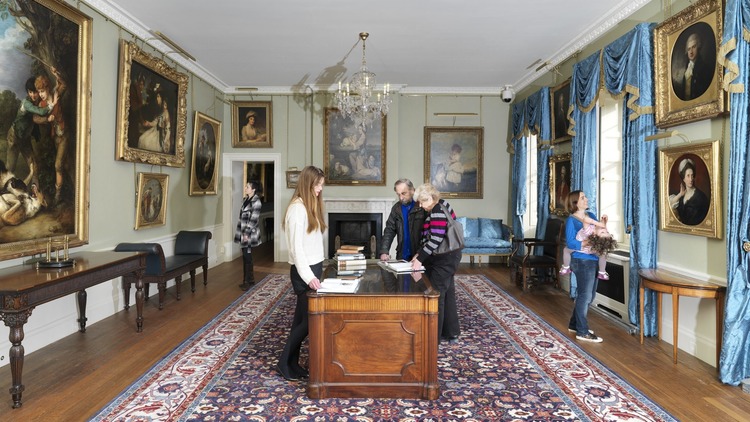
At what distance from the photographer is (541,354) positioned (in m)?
4.35

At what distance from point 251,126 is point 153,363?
6.90 m

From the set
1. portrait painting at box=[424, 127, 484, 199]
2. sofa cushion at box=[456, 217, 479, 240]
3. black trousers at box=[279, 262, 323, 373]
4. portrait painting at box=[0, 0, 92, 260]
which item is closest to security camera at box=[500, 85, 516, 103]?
portrait painting at box=[424, 127, 484, 199]

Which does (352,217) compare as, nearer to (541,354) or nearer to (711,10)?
(541,354)

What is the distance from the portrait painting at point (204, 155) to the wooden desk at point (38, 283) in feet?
12.1

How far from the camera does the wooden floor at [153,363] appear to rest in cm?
325

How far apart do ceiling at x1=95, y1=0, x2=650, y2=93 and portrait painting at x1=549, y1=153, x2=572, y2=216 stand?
5.55ft

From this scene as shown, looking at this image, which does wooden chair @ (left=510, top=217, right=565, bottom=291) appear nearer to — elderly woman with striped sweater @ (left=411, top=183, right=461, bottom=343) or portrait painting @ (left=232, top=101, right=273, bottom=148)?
elderly woman with striped sweater @ (left=411, top=183, right=461, bottom=343)

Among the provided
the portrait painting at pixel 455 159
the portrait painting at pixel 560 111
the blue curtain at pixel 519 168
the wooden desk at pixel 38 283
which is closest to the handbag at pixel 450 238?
the wooden desk at pixel 38 283

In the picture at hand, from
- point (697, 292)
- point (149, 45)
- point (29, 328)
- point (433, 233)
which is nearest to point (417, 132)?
point (149, 45)

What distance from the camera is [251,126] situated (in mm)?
10070

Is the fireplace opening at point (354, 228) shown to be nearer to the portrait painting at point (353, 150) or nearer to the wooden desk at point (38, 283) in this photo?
the portrait painting at point (353, 150)

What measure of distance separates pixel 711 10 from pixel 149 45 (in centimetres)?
707

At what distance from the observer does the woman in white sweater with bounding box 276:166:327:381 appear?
3.23 meters

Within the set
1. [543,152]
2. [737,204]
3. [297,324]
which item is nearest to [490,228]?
[543,152]
